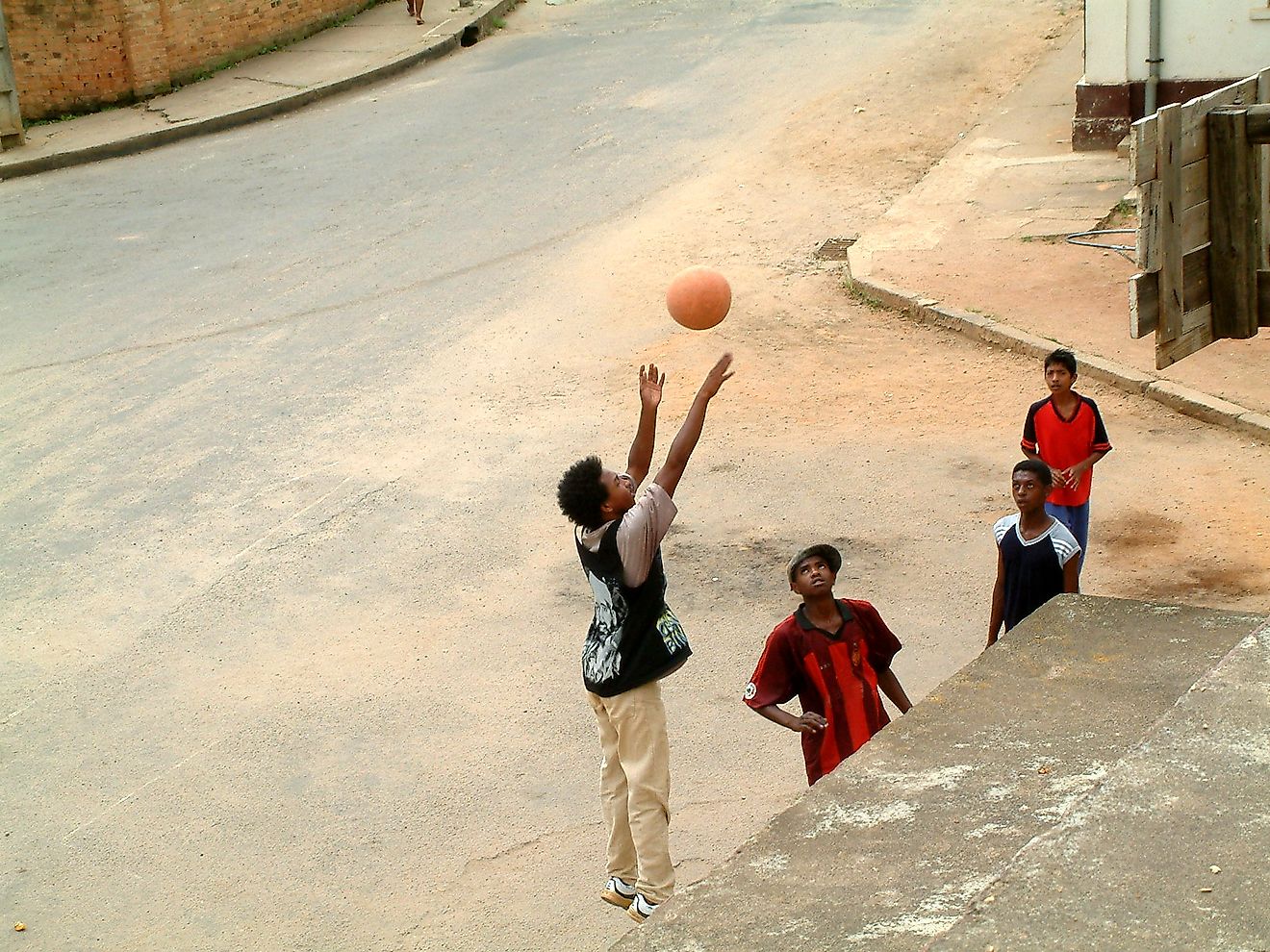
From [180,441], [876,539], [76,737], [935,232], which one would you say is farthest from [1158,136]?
→ [935,232]

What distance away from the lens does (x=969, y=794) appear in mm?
5180

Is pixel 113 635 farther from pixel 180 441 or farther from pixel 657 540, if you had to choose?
pixel 657 540

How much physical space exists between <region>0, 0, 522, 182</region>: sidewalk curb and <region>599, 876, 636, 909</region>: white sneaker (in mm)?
15655

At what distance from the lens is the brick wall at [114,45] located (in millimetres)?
20344

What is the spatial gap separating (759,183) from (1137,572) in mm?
8925

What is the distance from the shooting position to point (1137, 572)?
8664 mm

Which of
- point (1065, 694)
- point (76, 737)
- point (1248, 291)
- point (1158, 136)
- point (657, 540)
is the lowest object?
point (76, 737)

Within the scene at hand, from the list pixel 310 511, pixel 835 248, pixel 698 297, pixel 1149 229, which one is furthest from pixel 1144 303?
pixel 835 248

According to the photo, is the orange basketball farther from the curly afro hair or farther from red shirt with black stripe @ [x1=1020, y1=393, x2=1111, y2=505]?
red shirt with black stripe @ [x1=1020, y1=393, x2=1111, y2=505]

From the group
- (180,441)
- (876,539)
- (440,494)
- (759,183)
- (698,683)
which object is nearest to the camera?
(698,683)

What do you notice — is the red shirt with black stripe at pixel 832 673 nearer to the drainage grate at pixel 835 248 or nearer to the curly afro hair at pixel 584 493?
the curly afro hair at pixel 584 493

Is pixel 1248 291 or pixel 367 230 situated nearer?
pixel 1248 291

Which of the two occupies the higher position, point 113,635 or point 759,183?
point 759,183

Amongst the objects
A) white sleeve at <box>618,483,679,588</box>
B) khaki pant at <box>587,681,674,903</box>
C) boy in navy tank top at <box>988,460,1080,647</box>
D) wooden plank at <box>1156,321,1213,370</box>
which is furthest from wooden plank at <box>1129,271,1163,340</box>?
khaki pant at <box>587,681,674,903</box>
